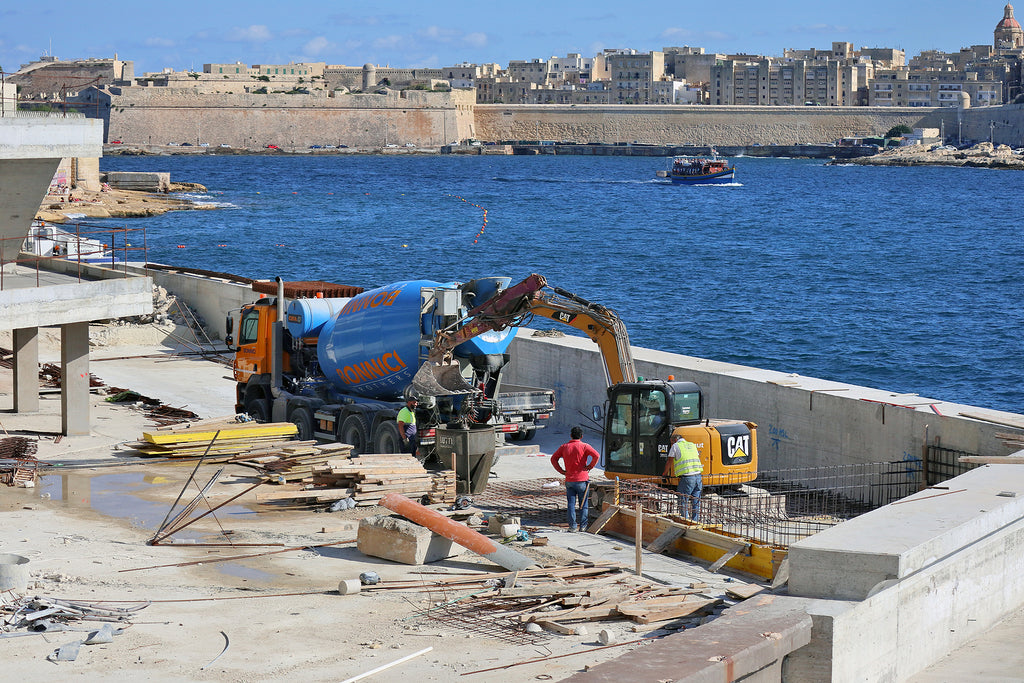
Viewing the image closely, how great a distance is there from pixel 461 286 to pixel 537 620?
838cm

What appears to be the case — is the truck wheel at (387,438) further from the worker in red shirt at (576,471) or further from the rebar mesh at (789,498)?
the rebar mesh at (789,498)

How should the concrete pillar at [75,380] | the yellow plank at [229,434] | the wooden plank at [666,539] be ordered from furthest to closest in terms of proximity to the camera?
the concrete pillar at [75,380] < the yellow plank at [229,434] < the wooden plank at [666,539]

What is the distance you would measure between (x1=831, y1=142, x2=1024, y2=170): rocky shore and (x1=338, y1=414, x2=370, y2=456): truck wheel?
165 m

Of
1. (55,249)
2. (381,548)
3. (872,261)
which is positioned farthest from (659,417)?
(872,261)

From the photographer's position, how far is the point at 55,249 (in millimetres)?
28891

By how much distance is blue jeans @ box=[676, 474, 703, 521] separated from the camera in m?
14.2

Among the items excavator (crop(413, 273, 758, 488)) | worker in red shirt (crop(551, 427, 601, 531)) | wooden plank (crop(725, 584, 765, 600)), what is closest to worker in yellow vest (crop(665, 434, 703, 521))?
excavator (crop(413, 273, 758, 488))

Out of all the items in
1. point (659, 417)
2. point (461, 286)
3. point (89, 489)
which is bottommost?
point (89, 489)

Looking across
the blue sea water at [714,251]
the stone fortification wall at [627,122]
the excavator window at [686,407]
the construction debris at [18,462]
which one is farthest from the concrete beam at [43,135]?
the stone fortification wall at [627,122]

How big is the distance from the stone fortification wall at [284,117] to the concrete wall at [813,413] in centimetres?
16409

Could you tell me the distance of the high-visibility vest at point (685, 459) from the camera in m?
14.1

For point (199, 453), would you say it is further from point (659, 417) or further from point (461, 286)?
point (659, 417)

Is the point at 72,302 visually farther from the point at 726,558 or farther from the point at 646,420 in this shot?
the point at 726,558

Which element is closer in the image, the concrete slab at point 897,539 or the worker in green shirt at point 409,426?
the concrete slab at point 897,539
